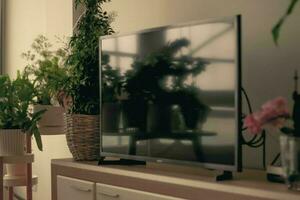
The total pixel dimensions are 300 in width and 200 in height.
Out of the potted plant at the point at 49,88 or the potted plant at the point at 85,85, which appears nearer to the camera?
the potted plant at the point at 85,85

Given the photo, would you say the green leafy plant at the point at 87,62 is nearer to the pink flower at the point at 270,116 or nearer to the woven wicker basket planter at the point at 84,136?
the woven wicker basket planter at the point at 84,136

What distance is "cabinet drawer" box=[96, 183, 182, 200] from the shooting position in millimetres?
1929

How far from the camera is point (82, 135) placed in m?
2.54

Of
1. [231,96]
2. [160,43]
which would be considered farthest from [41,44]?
[231,96]

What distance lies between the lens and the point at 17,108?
2.81 meters

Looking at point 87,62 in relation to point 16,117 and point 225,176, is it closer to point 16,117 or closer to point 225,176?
point 16,117

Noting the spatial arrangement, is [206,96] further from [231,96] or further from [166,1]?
[166,1]

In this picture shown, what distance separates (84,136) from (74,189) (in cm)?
29

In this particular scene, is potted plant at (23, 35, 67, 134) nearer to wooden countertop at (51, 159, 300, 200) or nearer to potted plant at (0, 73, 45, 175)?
potted plant at (0, 73, 45, 175)

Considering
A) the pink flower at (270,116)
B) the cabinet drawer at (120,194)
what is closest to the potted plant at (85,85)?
the cabinet drawer at (120,194)

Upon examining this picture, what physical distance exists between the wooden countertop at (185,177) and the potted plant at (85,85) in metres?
0.12

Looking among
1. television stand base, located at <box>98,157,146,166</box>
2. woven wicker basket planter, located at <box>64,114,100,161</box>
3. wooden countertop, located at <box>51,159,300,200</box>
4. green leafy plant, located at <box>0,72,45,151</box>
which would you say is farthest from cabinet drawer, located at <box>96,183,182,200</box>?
green leafy plant, located at <box>0,72,45,151</box>

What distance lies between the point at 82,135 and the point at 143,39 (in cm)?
65

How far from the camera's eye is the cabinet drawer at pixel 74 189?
2.29 meters
